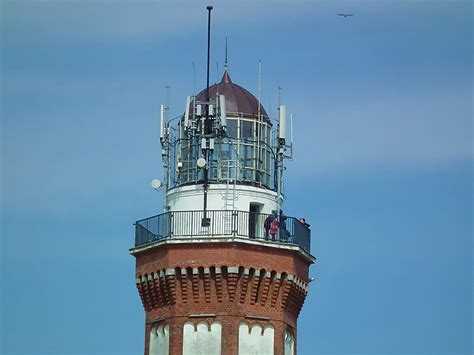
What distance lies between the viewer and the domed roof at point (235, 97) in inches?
4441

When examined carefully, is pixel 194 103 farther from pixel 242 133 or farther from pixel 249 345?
pixel 249 345

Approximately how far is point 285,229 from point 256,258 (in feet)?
6.45

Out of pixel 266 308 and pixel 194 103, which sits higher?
pixel 194 103

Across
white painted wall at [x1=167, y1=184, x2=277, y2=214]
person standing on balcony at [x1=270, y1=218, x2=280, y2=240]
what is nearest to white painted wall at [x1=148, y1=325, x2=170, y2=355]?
white painted wall at [x1=167, y1=184, x2=277, y2=214]

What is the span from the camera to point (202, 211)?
11081 centimetres

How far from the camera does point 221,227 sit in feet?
363

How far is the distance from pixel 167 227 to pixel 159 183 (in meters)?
1.98

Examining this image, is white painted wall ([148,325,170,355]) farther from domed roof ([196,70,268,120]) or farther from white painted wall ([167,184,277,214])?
domed roof ([196,70,268,120])

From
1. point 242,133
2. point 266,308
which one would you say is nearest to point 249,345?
point 266,308

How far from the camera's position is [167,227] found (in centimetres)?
11138

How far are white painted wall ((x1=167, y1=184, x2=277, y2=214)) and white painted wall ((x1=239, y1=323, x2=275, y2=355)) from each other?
4797 millimetres

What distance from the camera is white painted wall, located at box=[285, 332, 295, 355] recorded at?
112 m

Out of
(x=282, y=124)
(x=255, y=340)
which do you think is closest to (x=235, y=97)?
(x=282, y=124)

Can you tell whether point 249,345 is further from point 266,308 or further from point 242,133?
point 242,133
